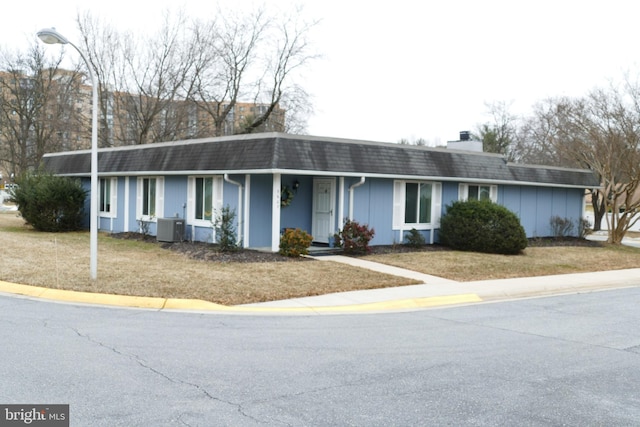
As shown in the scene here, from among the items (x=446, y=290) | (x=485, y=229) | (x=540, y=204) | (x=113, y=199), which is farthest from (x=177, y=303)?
(x=540, y=204)

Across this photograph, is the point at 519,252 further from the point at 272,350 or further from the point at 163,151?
the point at 272,350

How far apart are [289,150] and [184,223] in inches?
192

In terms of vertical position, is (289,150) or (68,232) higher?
(289,150)

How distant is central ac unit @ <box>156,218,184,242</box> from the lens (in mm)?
18656

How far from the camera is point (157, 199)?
20.6 m

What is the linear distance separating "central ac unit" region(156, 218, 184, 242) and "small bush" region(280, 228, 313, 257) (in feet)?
14.5

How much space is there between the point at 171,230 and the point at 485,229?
32.7 feet

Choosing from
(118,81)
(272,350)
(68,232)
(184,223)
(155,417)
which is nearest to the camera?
(155,417)

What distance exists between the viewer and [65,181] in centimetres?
2309

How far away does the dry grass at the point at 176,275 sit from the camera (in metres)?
10.8

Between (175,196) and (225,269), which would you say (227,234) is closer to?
(225,269)

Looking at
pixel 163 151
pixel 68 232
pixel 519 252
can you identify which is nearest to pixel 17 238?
pixel 68 232

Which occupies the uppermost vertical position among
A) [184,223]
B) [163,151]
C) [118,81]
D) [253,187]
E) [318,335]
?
[118,81]

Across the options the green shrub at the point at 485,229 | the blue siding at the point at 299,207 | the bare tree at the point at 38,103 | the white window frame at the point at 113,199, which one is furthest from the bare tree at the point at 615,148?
the bare tree at the point at 38,103
